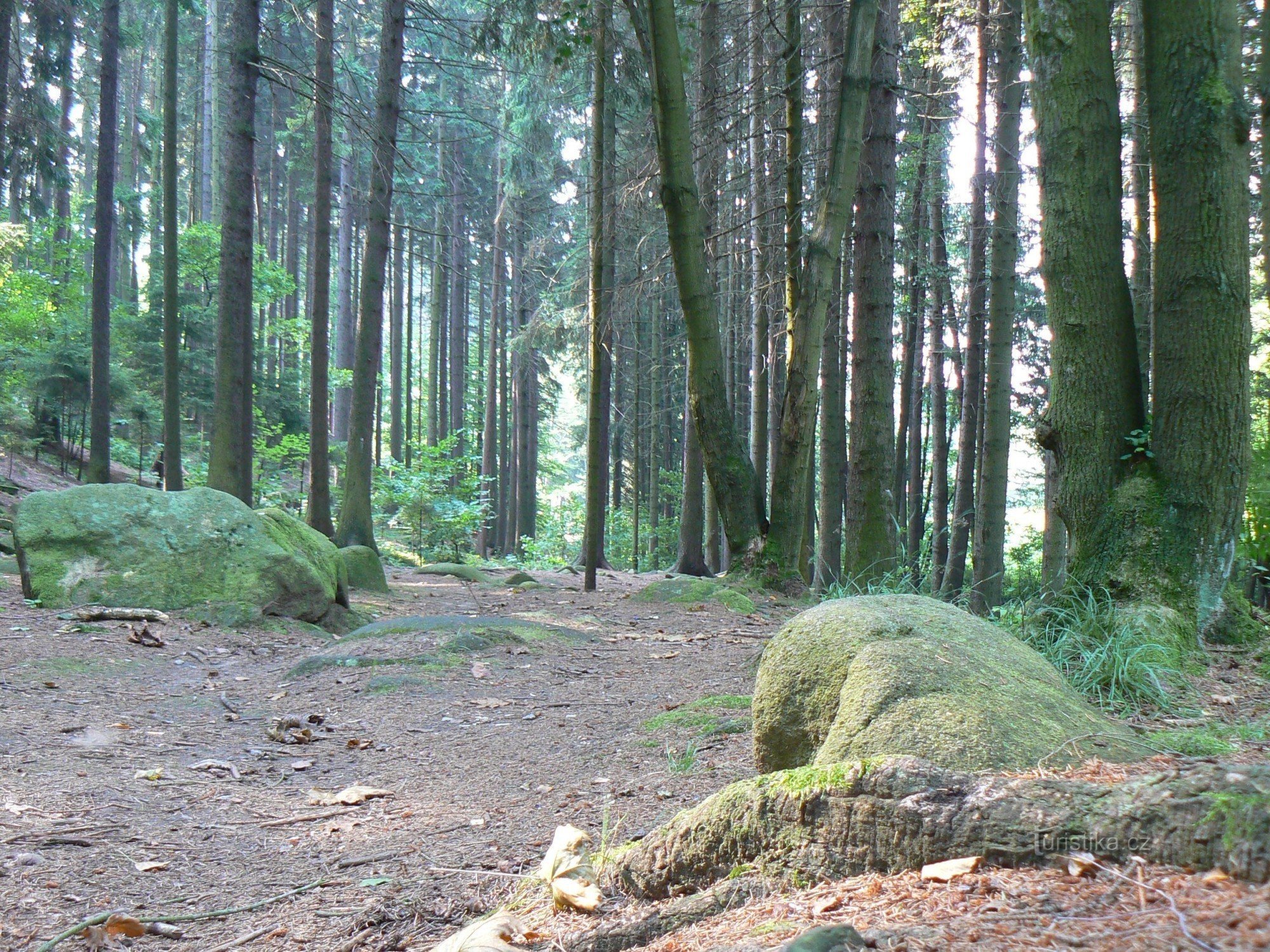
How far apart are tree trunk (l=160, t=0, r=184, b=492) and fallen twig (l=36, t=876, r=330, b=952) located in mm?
11691

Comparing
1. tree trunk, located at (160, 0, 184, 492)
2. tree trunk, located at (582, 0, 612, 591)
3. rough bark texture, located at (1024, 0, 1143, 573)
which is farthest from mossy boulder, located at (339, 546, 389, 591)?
rough bark texture, located at (1024, 0, 1143, 573)

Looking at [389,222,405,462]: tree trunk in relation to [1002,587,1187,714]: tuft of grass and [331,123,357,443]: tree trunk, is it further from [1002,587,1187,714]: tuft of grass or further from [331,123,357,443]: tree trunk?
[1002,587,1187,714]: tuft of grass

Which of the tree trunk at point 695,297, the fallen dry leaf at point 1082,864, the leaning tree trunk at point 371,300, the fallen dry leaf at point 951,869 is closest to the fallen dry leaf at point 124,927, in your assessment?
the fallen dry leaf at point 951,869

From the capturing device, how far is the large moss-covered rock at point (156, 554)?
24.9ft

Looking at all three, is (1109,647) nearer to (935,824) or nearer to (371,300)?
(935,824)

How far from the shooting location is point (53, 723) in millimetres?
4719

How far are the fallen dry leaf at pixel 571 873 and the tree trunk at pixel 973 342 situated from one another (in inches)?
440

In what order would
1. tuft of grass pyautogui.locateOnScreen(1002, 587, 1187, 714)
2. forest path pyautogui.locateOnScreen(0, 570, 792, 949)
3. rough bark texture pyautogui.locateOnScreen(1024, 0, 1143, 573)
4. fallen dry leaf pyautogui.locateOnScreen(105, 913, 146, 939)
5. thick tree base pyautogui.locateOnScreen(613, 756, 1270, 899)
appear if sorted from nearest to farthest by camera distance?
thick tree base pyautogui.locateOnScreen(613, 756, 1270, 899), fallen dry leaf pyautogui.locateOnScreen(105, 913, 146, 939), forest path pyautogui.locateOnScreen(0, 570, 792, 949), tuft of grass pyautogui.locateOnScreen(1002, 587, 1187, 714), rough bark texture pyautogui.locateOnScreen(1024, 0, 1143, 573)

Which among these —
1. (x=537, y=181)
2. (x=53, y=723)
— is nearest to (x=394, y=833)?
(x=53, y=723)

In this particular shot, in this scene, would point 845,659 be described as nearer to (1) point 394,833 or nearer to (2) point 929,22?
(1) point 394,833

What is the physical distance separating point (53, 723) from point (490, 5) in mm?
9952

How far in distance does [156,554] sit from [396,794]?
5132 millimetres

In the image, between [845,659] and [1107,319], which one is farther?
[1107,319]

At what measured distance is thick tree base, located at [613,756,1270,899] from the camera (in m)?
1.45
